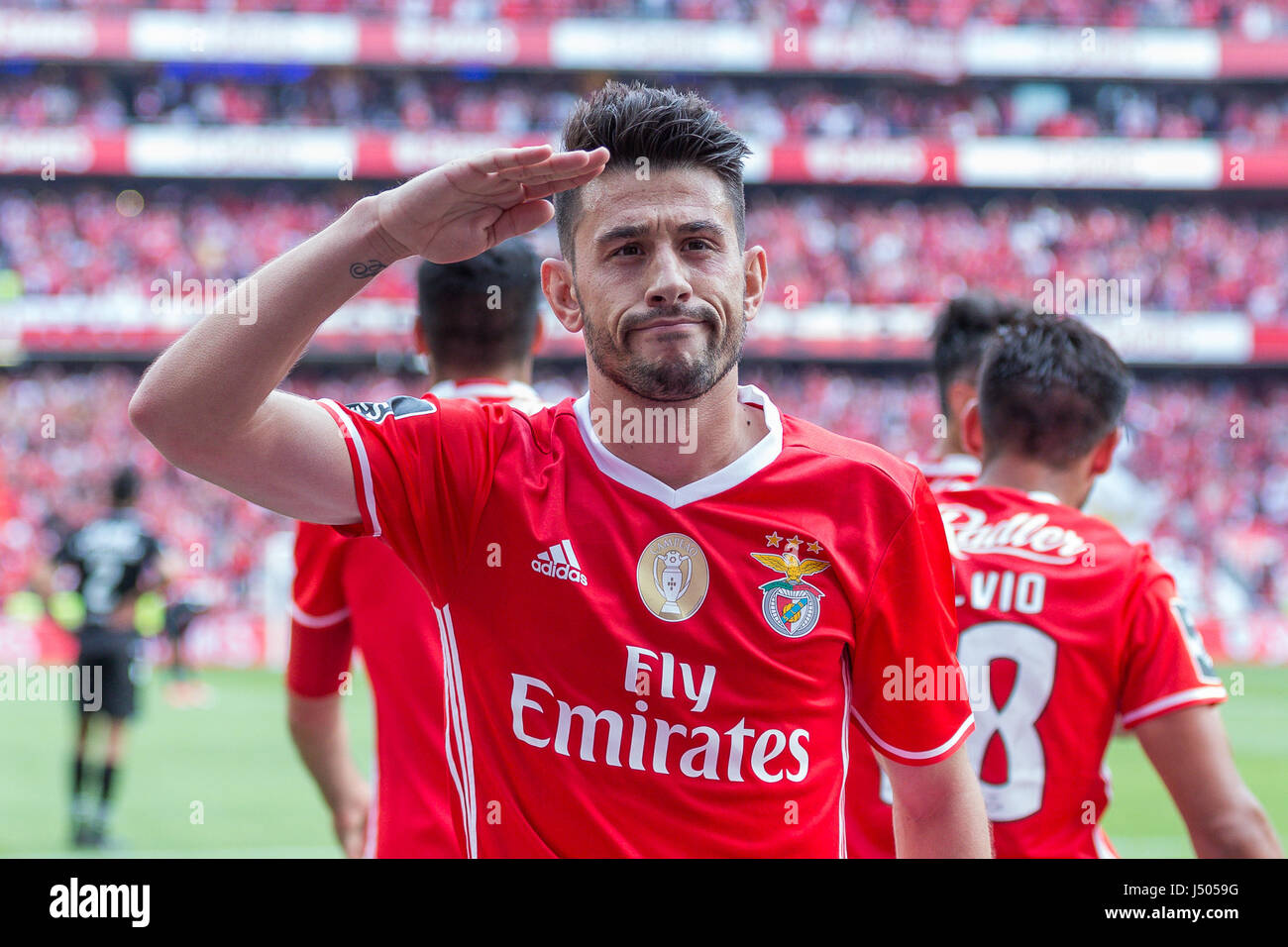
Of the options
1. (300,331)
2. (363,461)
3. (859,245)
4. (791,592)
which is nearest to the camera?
(300,331)

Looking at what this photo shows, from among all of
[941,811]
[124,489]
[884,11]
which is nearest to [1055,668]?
[941,811]

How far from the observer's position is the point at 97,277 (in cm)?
2650

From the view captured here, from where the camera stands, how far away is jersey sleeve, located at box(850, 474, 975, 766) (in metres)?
2.04

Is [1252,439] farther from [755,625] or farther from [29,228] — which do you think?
[755,625]

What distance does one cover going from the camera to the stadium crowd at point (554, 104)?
28156 millimetres

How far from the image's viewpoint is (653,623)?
6.53 feet

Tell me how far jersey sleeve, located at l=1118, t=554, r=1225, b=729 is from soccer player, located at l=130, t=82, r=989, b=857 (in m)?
0.70

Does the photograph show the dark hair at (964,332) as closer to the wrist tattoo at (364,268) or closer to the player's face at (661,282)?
the player's face at (661,282)

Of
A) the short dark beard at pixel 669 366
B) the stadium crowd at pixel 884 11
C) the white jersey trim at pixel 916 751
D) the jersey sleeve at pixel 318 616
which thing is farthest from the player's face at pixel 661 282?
the stadium crowd at pixel 884 11

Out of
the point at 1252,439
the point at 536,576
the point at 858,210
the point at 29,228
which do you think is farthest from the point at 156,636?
the point at 1252,439

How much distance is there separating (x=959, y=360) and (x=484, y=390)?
64.1 inches

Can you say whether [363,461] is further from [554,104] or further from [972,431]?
[554,104]
